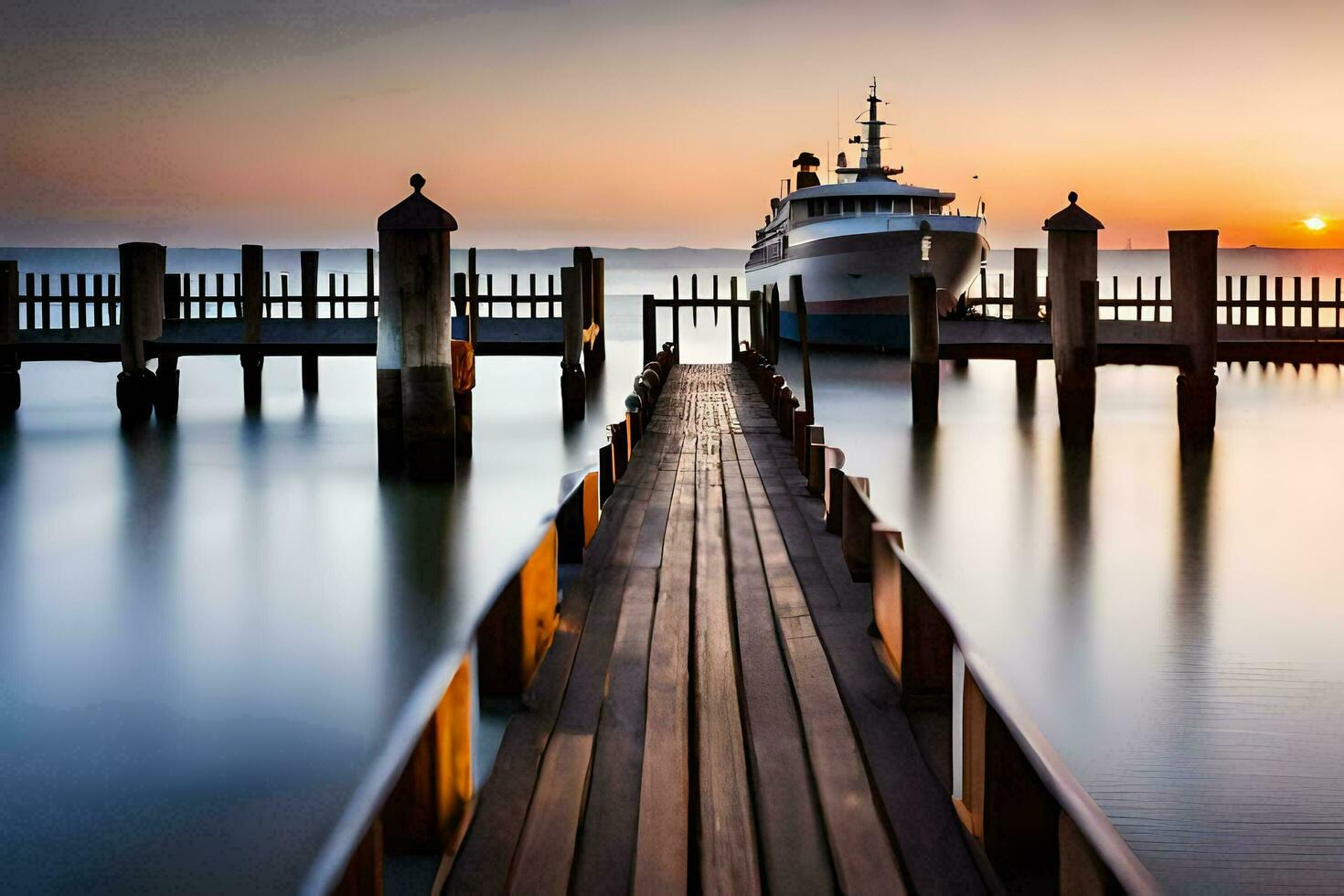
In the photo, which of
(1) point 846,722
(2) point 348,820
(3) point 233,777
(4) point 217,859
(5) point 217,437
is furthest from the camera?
(5) point 217,437

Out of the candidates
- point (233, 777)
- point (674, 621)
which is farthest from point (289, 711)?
point (674, 621)

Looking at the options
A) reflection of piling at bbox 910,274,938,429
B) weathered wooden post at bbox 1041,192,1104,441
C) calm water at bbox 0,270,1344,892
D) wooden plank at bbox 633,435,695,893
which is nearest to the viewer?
wooden plank at bbox 633,435,695,893

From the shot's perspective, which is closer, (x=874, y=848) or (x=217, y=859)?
(x=874, y=848)

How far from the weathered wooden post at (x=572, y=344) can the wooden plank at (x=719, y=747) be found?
36.7 feet

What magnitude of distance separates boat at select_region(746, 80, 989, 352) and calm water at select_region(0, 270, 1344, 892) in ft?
33.0

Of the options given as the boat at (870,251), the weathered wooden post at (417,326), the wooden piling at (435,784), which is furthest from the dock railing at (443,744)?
the boat at (870,251)

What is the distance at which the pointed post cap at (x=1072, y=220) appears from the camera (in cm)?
1304

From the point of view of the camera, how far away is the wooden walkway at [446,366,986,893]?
2.68 meters

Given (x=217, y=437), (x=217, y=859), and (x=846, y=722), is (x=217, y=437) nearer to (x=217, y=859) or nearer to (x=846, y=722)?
(x=217, y=859)

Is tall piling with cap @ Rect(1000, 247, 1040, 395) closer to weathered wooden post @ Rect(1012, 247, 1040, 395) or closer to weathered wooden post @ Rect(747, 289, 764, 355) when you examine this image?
weathered wooden post @ Rect(1012, 247, 1040, 395)

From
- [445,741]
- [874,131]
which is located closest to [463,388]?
[445,741]

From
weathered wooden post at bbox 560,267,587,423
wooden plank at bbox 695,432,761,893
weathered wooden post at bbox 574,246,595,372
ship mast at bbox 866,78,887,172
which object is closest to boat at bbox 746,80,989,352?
ship mast at bbox 866,78,887,172

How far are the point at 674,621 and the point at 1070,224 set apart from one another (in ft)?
33.1

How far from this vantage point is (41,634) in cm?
755
